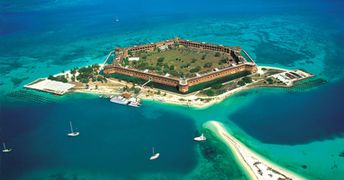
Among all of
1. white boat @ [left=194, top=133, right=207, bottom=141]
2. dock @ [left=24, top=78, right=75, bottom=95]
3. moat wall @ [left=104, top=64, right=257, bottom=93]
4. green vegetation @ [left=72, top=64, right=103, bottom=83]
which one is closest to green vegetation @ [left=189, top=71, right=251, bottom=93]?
moat wall @ [left=104, top=64, right=257, bottom=93]

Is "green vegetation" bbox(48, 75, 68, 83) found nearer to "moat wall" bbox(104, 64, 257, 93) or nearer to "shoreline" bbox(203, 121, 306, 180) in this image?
"moat wall" bbox(104, 64, 257, 93)

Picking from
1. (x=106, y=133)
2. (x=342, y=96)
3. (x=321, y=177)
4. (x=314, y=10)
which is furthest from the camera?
(x=314, y=10)

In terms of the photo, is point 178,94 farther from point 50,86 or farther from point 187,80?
point 50,86

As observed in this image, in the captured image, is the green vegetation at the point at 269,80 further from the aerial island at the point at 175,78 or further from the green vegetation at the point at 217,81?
the green vegetation at the point at 217,81

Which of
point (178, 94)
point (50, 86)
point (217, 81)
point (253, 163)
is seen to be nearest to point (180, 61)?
point (217, 81)

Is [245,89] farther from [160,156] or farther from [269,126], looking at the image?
[160,156]

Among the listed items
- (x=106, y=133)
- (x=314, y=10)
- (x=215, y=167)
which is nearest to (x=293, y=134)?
(x=215, y=167)
